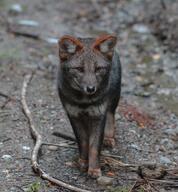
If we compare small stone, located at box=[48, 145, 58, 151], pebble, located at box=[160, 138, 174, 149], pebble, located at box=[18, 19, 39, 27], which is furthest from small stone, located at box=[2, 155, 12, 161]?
pebble, located at box=[18, 19, 39, 27]

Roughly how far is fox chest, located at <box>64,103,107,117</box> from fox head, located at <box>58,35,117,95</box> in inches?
8.9

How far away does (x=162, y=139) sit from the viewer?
24.6 feet

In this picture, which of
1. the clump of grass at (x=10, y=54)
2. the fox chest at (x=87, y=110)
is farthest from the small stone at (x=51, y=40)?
the fox chest at (x=87, y=110)

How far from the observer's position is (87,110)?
6180 mm

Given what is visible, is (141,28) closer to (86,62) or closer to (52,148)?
(52,148)

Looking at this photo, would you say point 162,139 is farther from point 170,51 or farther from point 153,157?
point 170,51

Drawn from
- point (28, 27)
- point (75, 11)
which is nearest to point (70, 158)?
point (28, 27)

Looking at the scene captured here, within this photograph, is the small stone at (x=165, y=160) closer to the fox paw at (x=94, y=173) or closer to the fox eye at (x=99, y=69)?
the fox paw at (x=94, y=173)

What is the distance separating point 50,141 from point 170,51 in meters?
4.12

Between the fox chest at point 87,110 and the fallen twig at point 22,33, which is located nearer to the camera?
the fox chest at point 87,110

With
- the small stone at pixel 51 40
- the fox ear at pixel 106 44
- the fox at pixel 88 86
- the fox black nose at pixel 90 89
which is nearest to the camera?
the fox black nose at pixel 90 89

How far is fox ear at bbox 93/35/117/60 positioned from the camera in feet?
19.7

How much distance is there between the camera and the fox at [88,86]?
589cm

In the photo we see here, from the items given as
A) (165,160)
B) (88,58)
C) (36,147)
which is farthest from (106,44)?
(165,160)
